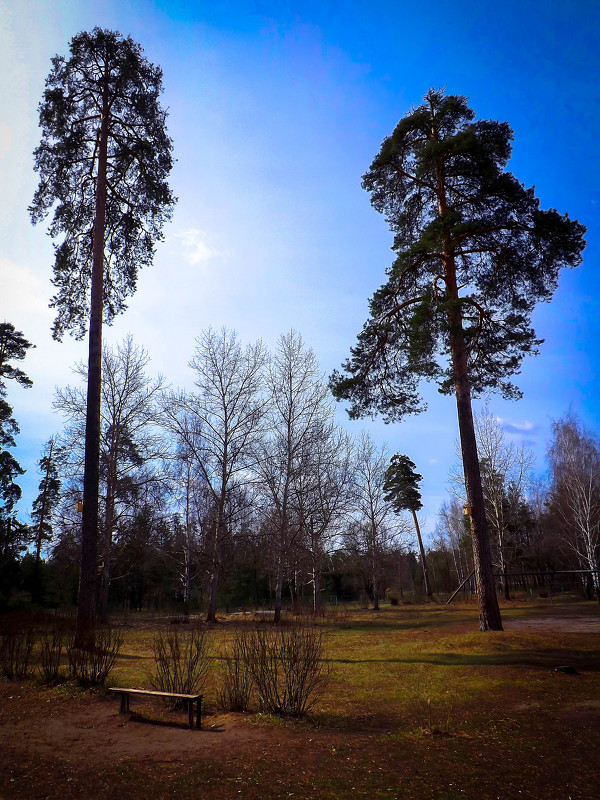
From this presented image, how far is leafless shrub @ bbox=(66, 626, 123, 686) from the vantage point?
323 inches

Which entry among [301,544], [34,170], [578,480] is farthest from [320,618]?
[34,170]

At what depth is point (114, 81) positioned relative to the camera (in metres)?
14.6

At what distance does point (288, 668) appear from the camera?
6633 millimetres

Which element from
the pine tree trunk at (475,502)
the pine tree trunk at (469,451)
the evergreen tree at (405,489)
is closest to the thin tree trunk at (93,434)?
the pine tree trunk at (469,451)

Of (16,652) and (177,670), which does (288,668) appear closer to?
(177,670)

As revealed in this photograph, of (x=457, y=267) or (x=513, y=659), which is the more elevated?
(x=457, y=267)

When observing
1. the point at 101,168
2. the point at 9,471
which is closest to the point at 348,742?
the point at 101,168

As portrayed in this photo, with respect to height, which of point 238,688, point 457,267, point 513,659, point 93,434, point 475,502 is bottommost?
point 513,659

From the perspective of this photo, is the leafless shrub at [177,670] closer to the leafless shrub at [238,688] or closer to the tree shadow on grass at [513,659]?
the leafless shrub at [238,688]

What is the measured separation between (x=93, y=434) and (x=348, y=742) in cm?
934

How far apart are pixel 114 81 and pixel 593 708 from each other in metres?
18.2

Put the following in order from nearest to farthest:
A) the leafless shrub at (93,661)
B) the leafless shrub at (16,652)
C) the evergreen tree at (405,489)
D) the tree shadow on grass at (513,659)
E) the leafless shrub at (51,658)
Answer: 1. the leafless shrub at (93,661)
2. the leafless shrub at (51,658)
3. the leafless shrub at (16,652)
4. the tree shadow on grass at (513,659)
5. the evergreen tree at (405,489)

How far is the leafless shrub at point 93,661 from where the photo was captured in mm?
8211

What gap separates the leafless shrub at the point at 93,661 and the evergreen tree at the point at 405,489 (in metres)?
31.5
